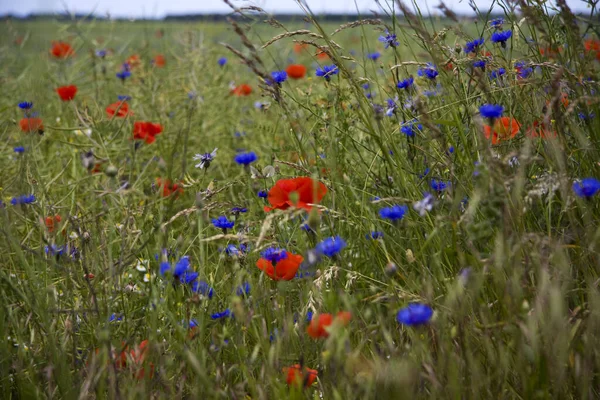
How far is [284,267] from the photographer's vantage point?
4.30 ft

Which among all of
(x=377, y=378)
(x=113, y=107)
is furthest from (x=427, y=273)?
(x=113, y=107)

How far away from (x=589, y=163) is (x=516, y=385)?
633 millimetres

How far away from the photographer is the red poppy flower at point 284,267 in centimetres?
130

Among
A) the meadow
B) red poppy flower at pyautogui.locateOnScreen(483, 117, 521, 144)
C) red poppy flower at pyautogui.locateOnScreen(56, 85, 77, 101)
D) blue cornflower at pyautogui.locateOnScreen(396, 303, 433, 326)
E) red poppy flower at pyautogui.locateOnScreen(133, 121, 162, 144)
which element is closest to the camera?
blue cornflower at pyautogui.locateOnScreen(396, 303, 433, 326)

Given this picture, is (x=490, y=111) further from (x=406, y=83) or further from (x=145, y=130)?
(x=145, y=130)

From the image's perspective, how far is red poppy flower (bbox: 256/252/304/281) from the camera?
51.2 inches

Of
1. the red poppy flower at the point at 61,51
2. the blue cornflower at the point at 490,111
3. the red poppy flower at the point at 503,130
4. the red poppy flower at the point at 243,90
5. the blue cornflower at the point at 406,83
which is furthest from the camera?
the red poppy flower at the point at 61,51

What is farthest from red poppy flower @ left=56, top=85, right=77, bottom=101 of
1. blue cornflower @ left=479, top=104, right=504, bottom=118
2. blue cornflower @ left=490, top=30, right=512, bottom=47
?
blue cornflower @ left=479, top=104, right=504, bottom=118

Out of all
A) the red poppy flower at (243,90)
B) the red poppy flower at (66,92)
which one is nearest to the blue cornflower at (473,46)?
the red poppy flower at (66,92)

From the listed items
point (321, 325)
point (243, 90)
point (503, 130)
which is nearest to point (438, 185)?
point (503, 130)

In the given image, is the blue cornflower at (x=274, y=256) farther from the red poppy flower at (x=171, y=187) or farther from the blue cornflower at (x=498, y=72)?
the blue cornflower at (x=498, y=72)

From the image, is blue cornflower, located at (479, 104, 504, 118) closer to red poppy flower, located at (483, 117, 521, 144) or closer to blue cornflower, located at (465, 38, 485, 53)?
red poppy flower, located at (483, 117, 521, 144)

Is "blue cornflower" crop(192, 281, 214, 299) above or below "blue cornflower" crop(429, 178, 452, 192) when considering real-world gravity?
below

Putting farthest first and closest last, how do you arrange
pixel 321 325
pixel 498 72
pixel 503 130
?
pixel 498 72 → pixel 503 130 → pixel 321 325
